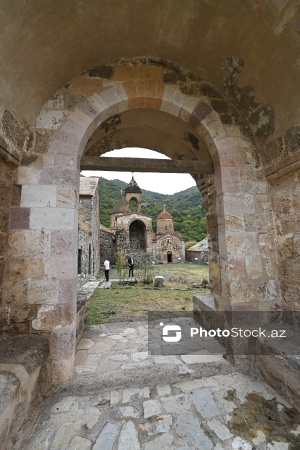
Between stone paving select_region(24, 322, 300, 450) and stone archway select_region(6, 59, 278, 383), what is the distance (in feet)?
1.28

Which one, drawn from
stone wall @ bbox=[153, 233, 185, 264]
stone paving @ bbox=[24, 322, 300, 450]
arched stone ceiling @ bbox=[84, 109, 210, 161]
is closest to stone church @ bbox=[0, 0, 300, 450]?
stone paving @ bbox=[24, 322, 300, 450]

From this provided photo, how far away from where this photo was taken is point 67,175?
2363 mm

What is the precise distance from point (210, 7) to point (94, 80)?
1407mm

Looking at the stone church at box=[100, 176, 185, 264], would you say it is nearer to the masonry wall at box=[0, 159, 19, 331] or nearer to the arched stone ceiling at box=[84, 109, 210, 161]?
the arched stone ceiling at box=[84, 109, 210, 161]

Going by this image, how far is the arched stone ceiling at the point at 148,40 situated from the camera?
6.20 feet

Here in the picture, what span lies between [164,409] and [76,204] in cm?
207

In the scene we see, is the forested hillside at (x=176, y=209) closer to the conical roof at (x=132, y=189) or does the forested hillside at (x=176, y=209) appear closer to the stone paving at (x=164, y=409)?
the conical roof at (x=132, y=189)

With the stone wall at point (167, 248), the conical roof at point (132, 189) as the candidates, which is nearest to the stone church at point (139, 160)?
the conical roof at point (132, 189)

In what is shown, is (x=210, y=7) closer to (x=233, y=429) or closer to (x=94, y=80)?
(x=94, y=80)

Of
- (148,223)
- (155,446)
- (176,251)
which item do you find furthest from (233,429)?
(176,251)

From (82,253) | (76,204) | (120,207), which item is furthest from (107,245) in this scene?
(76,204)

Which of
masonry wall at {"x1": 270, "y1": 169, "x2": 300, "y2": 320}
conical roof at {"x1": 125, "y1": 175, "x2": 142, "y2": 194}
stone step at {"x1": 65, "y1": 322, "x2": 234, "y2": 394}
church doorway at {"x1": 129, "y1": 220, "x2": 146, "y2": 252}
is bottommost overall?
stone step at {"x1": 65, "y1": 322, "x2": 234, "y2": 394}

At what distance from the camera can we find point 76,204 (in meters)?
2.42

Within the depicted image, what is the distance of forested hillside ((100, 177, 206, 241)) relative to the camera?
3769 centimetres
